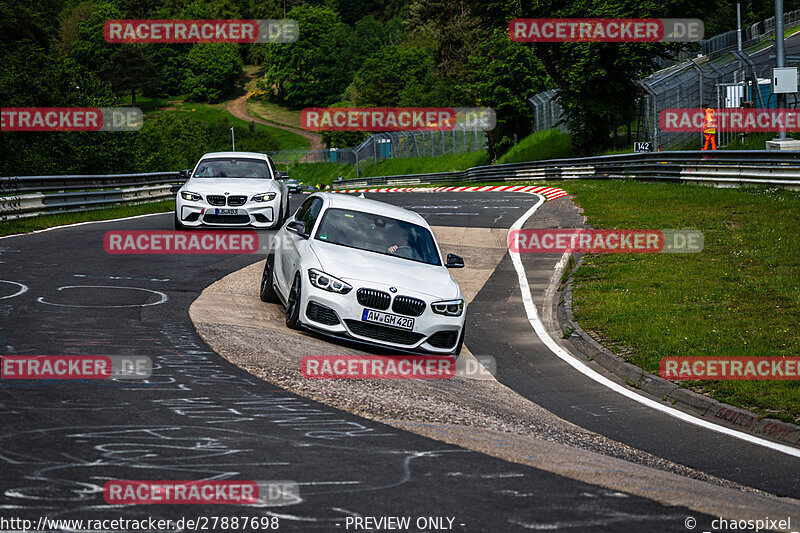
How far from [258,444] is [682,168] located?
25435 millimetres

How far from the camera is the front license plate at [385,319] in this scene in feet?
31.3

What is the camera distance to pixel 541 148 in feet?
177

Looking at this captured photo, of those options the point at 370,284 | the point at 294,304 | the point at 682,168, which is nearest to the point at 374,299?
the point at 370,284

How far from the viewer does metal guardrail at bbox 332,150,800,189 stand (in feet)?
76.0

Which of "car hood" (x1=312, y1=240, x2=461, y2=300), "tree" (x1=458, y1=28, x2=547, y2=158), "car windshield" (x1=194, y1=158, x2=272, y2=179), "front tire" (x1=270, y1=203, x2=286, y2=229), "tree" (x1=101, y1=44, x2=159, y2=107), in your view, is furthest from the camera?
"tree" (x1=101, y1=44, x2=159, y2=107)

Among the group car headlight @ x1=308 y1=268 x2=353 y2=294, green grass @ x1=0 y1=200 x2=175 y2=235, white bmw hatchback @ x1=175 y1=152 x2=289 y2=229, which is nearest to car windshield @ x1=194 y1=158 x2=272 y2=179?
white bmw hatchback @ x1=175 y1=152 x2=289 y2=229

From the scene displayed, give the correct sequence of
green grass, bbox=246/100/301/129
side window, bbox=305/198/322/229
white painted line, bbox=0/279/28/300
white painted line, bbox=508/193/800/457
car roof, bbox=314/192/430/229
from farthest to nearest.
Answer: green grass, bbox=246/100/301/129, car roof, bbox=314/192/430/229, side window, bbox=305/198/322/229, white painted line, bbox=0/279/28/300, white painted line, bbox=508/193/800/457

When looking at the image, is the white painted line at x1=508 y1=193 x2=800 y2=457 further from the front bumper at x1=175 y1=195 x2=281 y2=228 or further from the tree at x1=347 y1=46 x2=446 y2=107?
the tree at x1=347 y1=46 x2=446 y2=107

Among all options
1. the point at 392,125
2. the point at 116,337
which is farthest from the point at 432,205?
the point at 392,125

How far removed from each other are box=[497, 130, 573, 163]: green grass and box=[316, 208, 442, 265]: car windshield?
40.0 metres

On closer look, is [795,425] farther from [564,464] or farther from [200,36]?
[200,36]

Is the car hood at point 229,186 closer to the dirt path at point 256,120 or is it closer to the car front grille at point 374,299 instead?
the car front grille at point 374,299

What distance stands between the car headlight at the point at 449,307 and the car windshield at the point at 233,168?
954 cm

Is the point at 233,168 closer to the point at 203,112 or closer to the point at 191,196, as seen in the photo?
the point at 191,196
